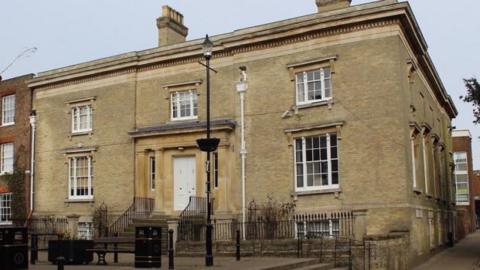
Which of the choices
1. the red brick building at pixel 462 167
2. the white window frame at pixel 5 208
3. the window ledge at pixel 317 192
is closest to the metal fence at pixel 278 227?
the window ledge at pixel 317 192

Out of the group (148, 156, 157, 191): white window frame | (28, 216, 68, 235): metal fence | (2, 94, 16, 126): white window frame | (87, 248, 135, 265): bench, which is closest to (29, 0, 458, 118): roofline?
(2, 94, 16, 126): white window frame

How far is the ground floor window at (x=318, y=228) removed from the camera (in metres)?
21.3

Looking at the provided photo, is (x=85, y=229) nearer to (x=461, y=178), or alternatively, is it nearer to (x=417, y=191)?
(x=417, y=191)

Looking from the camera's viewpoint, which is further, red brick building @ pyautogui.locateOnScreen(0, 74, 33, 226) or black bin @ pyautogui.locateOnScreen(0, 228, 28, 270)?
red brick building @ pyautogui.locateOnScreen(0, 74, 33, 226)

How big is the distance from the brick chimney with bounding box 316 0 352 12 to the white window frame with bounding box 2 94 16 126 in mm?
18567

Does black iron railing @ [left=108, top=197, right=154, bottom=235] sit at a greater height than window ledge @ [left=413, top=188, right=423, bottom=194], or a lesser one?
lesser

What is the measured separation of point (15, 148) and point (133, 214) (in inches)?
397

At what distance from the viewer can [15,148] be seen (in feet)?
104

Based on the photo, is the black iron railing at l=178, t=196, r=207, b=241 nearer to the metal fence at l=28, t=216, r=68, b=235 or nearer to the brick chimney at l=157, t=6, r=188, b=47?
the metal fence at l=28, t=216, r=68, b=235

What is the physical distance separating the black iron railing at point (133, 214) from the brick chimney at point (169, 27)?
8.05 meters

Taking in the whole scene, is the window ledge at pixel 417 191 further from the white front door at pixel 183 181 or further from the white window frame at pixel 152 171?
the white window frame at pixel 152 171

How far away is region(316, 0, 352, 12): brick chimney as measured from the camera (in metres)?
24.2

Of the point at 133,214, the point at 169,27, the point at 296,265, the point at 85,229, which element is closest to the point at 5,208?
the point at 85,229

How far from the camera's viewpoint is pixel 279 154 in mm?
23250
